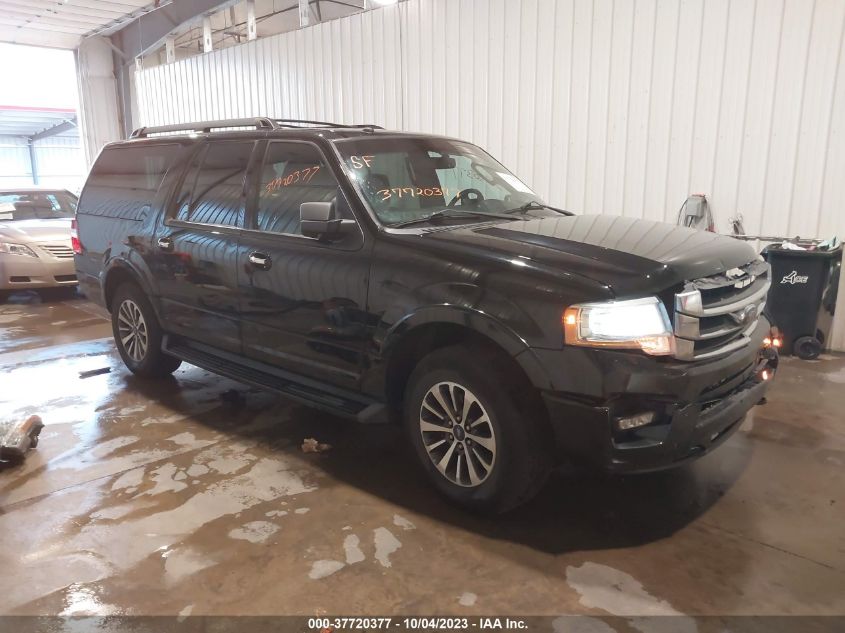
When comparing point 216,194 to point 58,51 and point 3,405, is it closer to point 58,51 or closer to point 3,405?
point 3,405

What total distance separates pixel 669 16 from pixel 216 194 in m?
4.33

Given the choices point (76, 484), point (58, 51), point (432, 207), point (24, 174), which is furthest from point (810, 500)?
point (24, 174)

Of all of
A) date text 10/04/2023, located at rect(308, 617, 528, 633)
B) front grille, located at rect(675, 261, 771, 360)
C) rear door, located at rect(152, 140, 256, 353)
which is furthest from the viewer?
rear door, located at rect(152, 140, 256, 353)

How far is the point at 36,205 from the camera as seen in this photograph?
9422 mm

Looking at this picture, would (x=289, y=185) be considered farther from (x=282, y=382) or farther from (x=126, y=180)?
(x=126, y=180)

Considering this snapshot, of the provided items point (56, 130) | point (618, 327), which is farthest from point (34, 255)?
point (56, 130)

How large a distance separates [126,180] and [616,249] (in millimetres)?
3919

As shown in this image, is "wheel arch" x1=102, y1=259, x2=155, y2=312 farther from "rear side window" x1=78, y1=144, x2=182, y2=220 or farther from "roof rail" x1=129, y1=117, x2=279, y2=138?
"roof rail" x1=129, y1=117, x2=279, y2=138

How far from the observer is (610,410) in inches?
99.2

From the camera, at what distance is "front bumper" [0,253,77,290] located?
815 centimetres

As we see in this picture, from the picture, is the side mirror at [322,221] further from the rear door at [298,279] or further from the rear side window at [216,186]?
the rear side window at [216,186]

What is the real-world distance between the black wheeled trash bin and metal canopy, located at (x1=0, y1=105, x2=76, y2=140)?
24.2 meters

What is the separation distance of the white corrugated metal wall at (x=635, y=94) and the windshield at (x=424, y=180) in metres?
2.53

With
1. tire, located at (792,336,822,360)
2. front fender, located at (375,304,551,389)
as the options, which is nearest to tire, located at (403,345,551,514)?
front fender, located at (375,304,551,389)
